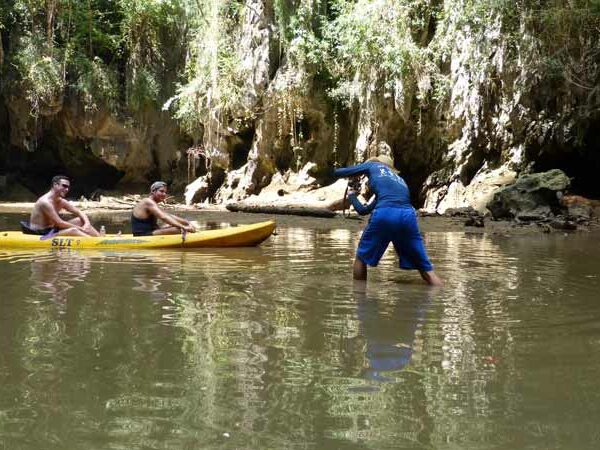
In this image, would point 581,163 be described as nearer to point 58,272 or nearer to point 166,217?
point 166,217

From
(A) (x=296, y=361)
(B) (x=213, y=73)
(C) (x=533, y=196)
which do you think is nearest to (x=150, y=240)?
(A) (x=296, y=361)

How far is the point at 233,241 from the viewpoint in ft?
29.7

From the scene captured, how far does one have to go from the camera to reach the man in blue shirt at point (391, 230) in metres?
5.82

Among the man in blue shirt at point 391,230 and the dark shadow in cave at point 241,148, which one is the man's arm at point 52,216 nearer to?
the man in blue shirt at point 391,230

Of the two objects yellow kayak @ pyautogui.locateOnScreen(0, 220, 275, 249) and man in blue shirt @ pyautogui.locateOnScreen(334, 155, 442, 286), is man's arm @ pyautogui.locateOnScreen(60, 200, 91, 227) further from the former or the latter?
man in blue shirt @ pyautogui.locateOnScreen(334, 155, 442, 286)

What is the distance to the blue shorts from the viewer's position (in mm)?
5812

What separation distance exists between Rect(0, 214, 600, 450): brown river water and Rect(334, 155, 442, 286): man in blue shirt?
23cm

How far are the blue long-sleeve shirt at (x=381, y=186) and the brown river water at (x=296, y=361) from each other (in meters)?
0.67

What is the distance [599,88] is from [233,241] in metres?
8.80

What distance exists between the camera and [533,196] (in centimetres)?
1325

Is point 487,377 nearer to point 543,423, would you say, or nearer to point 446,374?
point 446,374

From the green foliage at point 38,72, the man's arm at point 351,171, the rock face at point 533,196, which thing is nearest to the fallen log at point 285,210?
the rock face at point 533,196

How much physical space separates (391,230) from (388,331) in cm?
196

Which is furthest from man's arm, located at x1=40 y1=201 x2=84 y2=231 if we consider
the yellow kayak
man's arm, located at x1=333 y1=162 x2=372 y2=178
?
man's arm, located at x1=333 y1=162 x2=372 y2=178
